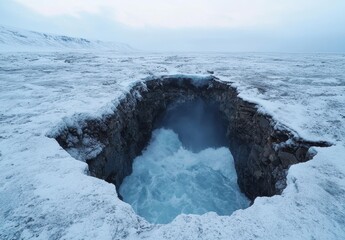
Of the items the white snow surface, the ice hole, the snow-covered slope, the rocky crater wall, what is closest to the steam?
the ice hole

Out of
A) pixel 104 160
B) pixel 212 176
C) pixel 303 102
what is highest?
pixel 303 102

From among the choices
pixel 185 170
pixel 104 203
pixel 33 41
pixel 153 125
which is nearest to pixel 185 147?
pixel 153 125

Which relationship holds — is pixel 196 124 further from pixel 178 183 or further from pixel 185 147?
pixel 178 183

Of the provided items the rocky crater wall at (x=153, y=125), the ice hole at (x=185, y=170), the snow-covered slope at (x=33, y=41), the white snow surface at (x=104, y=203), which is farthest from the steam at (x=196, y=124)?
the snow-covered slope at (x=33, y=41)

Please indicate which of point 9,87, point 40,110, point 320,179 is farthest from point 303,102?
point 9,87

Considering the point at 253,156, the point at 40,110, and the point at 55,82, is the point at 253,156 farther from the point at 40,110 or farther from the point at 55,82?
the point at 55,82

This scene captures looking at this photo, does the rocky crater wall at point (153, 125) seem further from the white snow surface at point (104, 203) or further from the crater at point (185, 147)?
the white snow surface at point (104, 203)
